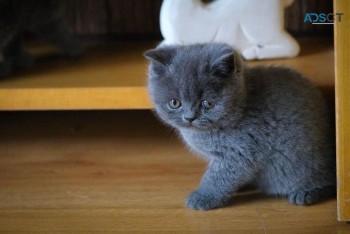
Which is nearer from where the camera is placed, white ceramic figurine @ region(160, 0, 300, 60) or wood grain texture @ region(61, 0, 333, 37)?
white ceramic figurine @ region(160, 0, 300, 60)

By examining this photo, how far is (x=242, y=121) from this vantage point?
3.25 feet

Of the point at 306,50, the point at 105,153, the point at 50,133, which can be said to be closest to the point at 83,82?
the point at 105,153

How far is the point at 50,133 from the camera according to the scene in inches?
58.5

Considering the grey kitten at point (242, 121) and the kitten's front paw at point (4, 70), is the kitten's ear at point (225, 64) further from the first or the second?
the kitten's front paw at point (4, 70)

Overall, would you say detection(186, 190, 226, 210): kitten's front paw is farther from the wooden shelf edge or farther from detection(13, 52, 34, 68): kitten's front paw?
detection(13, 52, 34, 68): kitten's front paw

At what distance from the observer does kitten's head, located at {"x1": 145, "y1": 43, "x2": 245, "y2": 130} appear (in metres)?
0.93

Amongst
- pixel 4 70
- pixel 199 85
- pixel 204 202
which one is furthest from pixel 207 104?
pixel 4 70

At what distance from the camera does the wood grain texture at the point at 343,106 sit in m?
0.86

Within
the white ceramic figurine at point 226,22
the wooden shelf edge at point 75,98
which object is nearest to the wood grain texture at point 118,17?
the white ceramic figurine at point 226,22

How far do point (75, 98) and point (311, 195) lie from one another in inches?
21.8

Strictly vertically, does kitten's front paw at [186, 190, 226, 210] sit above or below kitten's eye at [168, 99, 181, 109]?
below

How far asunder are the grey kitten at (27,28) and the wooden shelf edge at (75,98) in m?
0.13

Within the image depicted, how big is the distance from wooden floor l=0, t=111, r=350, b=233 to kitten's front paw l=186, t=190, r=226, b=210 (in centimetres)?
1

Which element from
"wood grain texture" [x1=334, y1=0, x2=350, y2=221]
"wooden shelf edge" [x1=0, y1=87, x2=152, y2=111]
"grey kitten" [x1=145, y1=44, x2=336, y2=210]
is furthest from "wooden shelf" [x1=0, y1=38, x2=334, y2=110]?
"wood grain texture" [x1=334, y1=0, x2=350, y2=221]
